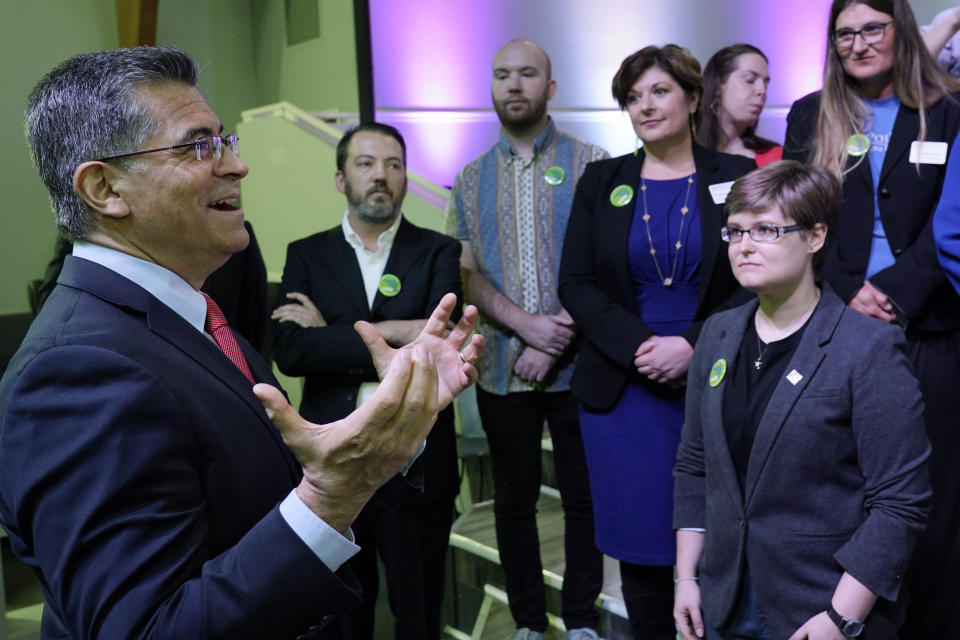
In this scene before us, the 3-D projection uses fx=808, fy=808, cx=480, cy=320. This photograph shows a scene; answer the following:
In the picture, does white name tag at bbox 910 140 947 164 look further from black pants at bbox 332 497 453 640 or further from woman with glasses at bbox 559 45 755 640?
black pants at bbox 332 497 453 640

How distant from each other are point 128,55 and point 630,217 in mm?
1456

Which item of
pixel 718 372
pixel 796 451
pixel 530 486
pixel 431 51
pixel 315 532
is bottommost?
pixel 530 486

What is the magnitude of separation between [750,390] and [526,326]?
3.17 feet

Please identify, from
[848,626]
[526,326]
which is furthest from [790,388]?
[526,326]

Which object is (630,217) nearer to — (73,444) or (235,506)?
(235,506)

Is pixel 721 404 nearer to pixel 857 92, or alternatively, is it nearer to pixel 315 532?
pixel 857 92

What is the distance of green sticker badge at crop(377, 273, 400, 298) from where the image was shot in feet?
7.76

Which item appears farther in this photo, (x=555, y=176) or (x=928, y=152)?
(x=555, y=176)

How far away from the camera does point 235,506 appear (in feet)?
3.15

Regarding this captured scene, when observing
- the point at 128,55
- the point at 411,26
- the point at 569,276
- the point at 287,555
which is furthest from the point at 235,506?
the point at 411,26

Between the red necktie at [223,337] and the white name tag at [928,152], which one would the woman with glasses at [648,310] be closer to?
the white name tag at [928,152]

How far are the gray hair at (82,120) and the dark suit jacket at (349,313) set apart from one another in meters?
1.21

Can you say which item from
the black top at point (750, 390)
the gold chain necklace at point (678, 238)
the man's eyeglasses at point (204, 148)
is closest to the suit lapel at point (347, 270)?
the gold chain necklace at point (678, 238)

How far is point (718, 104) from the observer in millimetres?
3105
